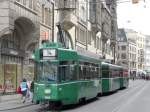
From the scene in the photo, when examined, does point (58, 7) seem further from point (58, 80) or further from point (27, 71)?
point (58, 80)

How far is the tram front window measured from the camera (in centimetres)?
2497

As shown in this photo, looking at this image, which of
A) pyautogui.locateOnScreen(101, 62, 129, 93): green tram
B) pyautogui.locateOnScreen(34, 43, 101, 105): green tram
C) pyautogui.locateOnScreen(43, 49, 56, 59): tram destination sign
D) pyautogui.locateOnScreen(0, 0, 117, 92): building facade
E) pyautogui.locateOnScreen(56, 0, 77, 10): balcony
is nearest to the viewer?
pyautogui.locateOnScreen(34, 43, 101, 105): green tram

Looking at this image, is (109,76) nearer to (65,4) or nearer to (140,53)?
(65,4)

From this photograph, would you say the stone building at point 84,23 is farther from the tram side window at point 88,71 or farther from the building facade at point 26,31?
the tram side window at point 88,71

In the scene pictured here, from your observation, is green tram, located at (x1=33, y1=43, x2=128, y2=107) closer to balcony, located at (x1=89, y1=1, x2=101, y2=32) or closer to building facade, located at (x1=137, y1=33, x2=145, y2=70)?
balcony, located at (x1=89, y1=1, x2=101, y2=32)

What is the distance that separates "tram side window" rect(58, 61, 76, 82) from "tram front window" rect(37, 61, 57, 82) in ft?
1.01

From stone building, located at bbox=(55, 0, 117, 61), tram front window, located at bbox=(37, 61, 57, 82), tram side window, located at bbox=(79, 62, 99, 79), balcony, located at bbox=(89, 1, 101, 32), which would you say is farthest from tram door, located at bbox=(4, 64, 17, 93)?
balcony, located at bbox=(89, 1, 101, 32)

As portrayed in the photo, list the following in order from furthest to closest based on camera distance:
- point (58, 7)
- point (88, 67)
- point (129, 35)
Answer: point (129, 35) → point (58, 7) → point (88, 67)

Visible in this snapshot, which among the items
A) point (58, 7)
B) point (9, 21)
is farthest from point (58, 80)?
point (58, 7)

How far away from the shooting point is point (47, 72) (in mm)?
25078

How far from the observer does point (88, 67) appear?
100 ft

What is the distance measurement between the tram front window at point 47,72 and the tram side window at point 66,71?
0.31m

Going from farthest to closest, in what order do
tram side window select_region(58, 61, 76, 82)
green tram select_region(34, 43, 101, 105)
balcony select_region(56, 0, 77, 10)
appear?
balcony select_region(56, 0, 77, 10)
tram side window select_region(58, 61, 76, 82)
green tram select_region(34, 43, 101, 105)

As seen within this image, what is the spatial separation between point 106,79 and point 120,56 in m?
132
